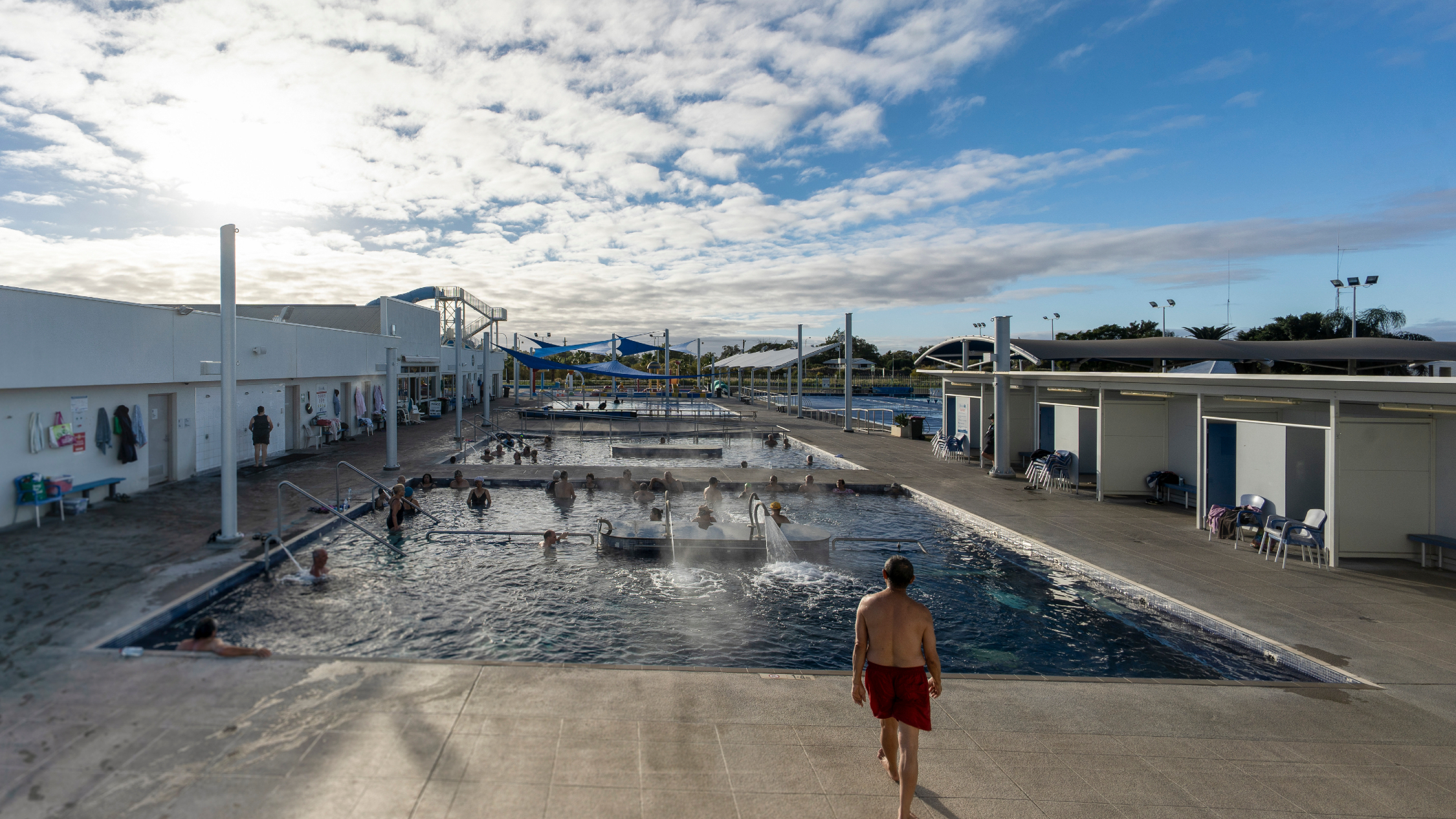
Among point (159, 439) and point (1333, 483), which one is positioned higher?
point (159, 439)

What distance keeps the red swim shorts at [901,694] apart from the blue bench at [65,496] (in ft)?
40.5

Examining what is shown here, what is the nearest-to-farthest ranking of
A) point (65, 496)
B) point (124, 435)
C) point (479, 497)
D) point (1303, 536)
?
point (1303, 536) < point (65, 496) < point (124, 435) < point (479, 497)

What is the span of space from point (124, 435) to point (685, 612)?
11.3 m

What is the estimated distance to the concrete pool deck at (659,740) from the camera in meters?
3.62

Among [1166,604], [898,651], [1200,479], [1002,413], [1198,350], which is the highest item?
[1198,350]

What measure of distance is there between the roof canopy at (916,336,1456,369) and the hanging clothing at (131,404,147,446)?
20684mm

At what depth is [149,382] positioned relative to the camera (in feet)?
40.6

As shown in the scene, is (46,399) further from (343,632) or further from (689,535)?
(689,535)

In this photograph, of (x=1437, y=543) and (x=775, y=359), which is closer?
(x=1437, y=543)

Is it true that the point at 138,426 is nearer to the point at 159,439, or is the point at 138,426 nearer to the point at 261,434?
the point at 159,439

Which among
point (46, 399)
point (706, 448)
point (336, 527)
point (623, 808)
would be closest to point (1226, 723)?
point (623, 808)

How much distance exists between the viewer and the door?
13.0m

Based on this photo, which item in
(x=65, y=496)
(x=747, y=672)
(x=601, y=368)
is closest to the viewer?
(x=747, y=672)

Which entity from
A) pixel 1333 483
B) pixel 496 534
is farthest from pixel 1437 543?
pixel 496 534
